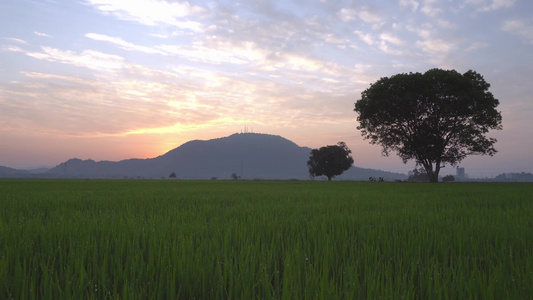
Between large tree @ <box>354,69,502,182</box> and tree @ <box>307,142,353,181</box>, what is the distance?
176 ft

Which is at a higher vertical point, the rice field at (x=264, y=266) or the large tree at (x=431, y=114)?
the large tree at (x=431, y=114)

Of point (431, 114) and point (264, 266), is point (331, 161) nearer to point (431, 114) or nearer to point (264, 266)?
point (431, 114)

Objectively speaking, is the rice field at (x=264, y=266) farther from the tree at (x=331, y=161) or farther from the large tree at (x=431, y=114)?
the tree at (x=331, y=161)

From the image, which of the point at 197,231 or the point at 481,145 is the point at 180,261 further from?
the point at 481,145

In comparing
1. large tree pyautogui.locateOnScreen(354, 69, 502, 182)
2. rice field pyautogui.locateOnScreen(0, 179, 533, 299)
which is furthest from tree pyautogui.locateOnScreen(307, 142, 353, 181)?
rice field pyautogui.locateOnScreen(0, 179, 533, 299)

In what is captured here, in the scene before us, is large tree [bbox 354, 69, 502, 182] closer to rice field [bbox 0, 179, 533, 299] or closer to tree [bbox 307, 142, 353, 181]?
rice field [bbox 0, 179, 533, 299]

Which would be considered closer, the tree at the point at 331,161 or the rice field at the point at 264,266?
the rice field at the point at 264,266

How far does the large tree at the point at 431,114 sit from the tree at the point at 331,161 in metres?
53.8

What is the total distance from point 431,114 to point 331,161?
59.3 metres

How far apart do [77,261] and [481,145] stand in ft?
130

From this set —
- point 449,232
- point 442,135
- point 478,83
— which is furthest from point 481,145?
point 449,232

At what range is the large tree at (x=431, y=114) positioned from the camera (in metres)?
32.9

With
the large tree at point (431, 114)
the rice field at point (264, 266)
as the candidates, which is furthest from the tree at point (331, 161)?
the rice field at point (264, 266)

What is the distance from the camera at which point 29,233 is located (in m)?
4.00
